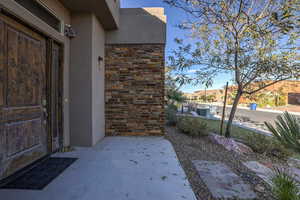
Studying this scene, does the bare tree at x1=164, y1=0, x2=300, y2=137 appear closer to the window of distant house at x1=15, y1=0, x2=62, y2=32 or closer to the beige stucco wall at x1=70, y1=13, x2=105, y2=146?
the beige stucco wall at x1=70, y1=13, x2=105, y2=146

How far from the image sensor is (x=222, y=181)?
2.02 meters

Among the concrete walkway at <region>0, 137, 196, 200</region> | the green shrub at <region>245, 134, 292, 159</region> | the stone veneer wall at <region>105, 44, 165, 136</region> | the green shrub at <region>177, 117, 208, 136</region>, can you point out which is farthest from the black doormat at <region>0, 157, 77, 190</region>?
the green shrub at <region>245, 134, 292, 159</region>

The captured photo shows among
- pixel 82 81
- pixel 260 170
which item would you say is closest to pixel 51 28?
pixel 82 81

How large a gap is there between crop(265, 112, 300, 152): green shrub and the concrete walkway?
112 centimetres

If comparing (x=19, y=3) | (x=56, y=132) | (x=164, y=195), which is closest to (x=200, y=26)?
(x=19, y=3)

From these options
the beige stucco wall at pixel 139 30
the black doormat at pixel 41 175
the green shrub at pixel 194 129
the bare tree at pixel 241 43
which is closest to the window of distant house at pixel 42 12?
the beige stucco wall at pixel 139 30

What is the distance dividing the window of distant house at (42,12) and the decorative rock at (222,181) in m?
3.74

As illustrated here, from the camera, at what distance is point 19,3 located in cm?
201

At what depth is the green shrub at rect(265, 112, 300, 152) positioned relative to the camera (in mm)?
1126

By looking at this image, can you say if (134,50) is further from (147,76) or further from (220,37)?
(220,37)

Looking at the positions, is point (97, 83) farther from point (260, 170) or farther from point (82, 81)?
point (260, 170)

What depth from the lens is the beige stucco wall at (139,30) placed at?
390cm

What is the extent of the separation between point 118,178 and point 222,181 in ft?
4.96

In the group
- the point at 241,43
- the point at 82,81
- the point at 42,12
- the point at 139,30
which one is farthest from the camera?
the point at 139,30
